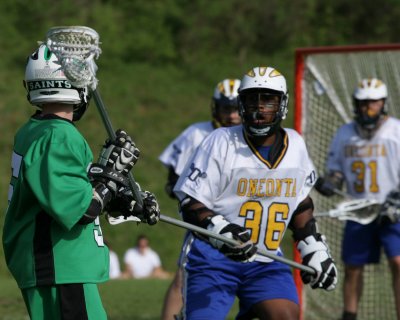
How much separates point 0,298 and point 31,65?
15.1 feet

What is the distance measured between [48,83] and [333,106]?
5209 millimetres

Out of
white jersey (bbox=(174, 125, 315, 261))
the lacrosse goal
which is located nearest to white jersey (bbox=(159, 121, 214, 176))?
the lacrosse goal

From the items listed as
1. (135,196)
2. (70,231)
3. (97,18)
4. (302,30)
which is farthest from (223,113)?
(302,30)

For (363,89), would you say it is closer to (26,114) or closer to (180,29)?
(26,114)

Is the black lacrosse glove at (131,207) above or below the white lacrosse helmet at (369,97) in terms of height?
below

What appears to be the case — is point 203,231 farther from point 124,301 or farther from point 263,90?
point 124,301

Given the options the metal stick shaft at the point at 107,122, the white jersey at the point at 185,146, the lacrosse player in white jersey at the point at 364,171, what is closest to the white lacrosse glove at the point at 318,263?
the metal stick shaft at the point at 107,122

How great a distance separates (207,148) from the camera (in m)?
4.91

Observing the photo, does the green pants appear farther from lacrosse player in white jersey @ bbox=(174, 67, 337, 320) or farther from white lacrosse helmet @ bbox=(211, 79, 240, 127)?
white lacrosse helmet @ bbox=(211, 79, 240, 127)

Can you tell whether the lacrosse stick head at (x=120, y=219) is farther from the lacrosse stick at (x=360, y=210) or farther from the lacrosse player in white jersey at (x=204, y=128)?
the lacrosse stick at (x=360, y=210)

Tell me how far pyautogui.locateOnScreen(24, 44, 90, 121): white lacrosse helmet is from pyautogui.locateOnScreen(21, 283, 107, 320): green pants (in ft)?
2.26

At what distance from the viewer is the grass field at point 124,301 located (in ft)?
24.6

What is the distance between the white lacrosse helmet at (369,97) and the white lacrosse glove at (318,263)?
2684mm

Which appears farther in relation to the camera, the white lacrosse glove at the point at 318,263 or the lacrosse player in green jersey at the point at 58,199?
the white lacrosse glove at the point at 318,263
